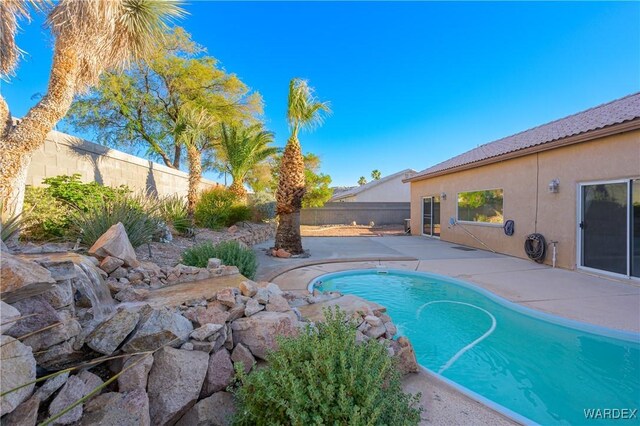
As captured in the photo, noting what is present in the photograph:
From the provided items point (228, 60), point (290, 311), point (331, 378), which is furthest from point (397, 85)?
point (331, 378)

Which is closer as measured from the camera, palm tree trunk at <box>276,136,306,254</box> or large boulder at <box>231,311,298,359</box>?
large boulder at <box>231,311,298,359</box>

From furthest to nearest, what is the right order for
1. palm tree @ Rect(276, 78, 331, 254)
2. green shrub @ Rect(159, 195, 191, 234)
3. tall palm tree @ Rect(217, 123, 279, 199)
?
1. tall palm tree @ Rect(217, 123, 279, 199)
2. palm tree @ Rect(276, 78, 331, 254)
3. green shrub @ Rect(159, 195, 191, 234)

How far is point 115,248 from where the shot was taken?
13.2ft

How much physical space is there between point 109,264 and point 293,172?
240 inches

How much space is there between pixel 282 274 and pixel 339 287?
1.42 meters

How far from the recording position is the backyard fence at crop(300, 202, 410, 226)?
79.4 ft

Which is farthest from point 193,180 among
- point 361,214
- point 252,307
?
point 361,214

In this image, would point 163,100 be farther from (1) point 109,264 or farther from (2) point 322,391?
(2) point 322,391

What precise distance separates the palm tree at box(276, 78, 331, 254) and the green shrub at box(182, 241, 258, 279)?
339cm

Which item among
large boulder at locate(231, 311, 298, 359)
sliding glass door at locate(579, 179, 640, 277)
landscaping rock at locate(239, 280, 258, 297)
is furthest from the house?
landscaping rock at locate(239, 280, 258, 297)

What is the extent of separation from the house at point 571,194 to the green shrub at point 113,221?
10.2 m

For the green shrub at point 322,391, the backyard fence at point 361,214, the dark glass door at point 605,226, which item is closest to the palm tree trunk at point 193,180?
the green shrub at point 322,391

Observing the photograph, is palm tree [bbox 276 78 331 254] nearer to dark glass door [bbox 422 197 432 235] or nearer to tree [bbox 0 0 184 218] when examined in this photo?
tree [bbox 0 0 184 218]

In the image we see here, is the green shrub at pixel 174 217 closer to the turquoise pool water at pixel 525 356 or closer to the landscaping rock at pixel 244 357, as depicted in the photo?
the turquoise pool water at pixel 525 356
